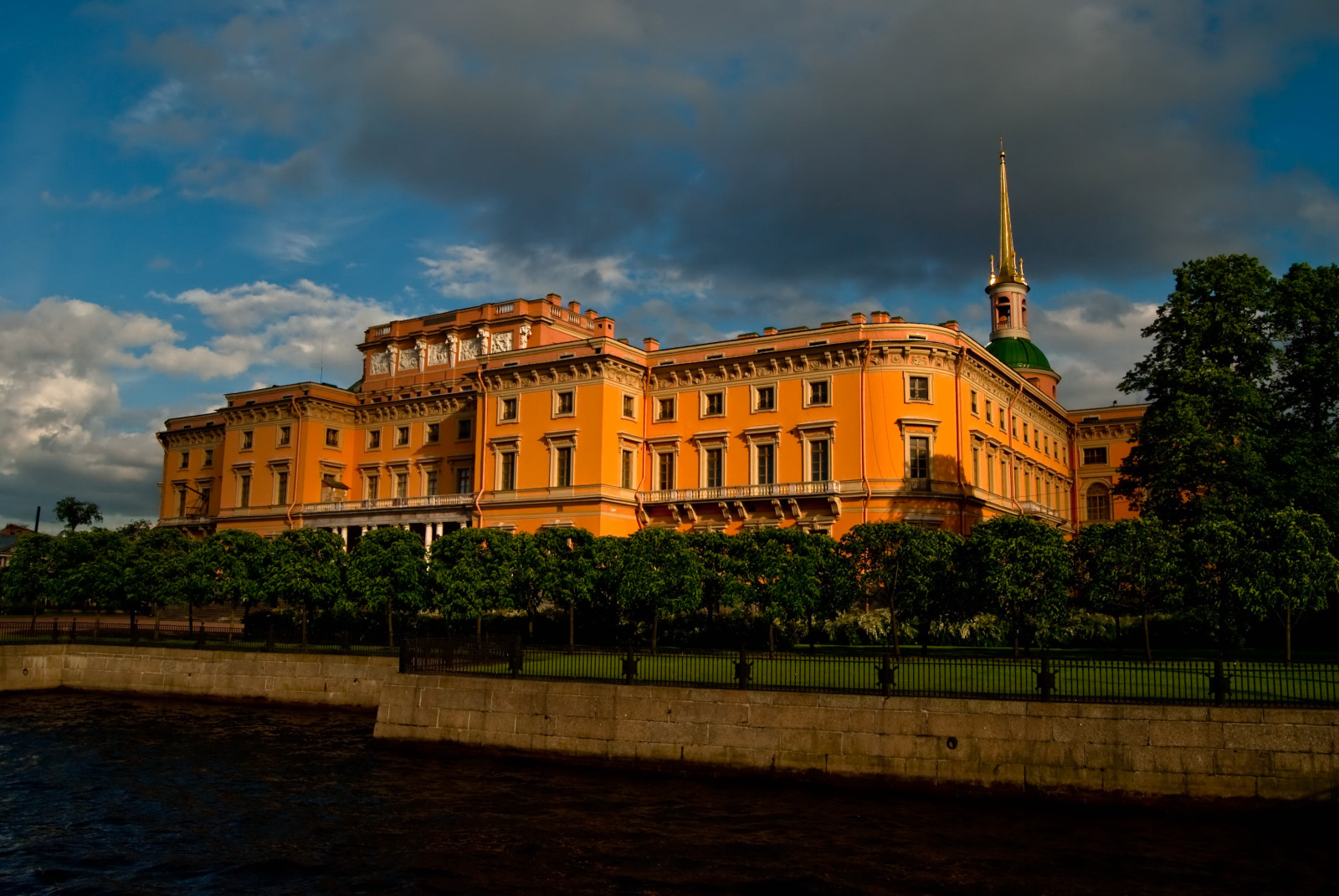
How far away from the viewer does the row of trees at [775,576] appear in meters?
28.1

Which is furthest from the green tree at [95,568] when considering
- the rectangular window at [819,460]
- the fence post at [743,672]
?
the fence post at [743,672]

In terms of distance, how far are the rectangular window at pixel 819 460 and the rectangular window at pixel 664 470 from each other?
7506mm

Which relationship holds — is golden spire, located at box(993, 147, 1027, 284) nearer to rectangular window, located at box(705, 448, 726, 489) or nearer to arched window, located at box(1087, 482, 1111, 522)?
arched window, located at box(1087, 482, 1111, 522)

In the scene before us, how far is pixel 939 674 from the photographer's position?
70.4 ft

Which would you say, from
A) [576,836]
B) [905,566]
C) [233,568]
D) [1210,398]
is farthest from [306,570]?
[1210,398]

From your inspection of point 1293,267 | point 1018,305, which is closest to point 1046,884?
point 1293,267

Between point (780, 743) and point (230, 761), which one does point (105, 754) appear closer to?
point (230, 761)

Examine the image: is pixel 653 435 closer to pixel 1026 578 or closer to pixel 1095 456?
pixel 1026 578

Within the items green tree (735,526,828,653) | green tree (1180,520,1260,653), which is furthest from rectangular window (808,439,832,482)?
green tree (1180,520,1260,653)

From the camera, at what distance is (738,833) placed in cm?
1658

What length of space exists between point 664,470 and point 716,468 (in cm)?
301

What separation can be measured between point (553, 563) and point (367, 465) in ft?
98.3

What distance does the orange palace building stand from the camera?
45.6 metres

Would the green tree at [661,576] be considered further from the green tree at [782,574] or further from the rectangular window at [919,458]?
the rectangular window at [919,458]
